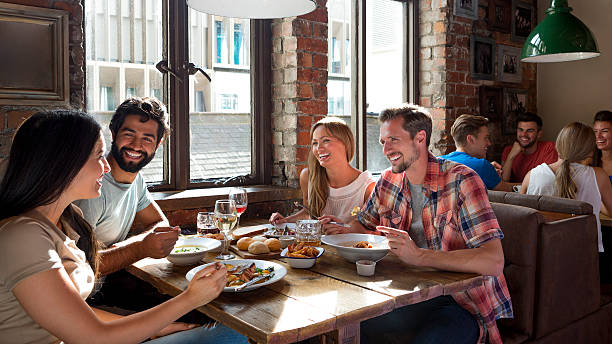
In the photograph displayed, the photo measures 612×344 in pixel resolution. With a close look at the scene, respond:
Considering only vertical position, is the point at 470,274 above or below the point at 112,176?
below

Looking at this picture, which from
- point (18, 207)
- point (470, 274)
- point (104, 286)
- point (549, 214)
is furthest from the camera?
point (549, 214)

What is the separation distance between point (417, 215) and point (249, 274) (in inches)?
32.7

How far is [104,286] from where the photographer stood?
2.13m

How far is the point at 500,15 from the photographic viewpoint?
4309 mm

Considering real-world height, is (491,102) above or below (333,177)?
above

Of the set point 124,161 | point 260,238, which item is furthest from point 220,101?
A: point 260,238

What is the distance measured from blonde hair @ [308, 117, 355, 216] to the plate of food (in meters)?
1.10

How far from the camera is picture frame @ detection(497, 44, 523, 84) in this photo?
431cm

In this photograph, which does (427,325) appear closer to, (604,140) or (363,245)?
(363,245)

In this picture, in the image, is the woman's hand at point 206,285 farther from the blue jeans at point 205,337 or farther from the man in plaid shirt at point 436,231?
the man in plaid shirt at point 436,231

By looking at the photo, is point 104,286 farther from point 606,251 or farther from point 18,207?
point 606,251

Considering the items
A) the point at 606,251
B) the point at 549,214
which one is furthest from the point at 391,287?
the point at 606,251

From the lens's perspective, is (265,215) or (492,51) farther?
(492,51)

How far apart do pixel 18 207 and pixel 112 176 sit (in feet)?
3.06
